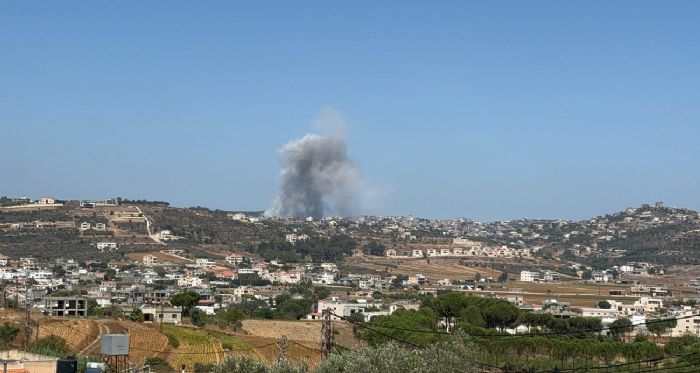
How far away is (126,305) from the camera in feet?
273

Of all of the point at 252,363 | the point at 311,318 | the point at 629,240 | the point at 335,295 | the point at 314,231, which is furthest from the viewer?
the point at 629,240

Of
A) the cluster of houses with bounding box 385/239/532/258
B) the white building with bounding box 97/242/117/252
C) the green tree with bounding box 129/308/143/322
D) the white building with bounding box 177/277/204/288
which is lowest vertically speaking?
the green tree with bounding box 129/308/143/322

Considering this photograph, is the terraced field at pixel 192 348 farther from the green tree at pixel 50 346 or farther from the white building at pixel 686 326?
the white building at pixel 686 326

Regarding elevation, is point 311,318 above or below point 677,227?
below

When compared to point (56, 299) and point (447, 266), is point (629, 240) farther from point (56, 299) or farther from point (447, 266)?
point (56, 299)

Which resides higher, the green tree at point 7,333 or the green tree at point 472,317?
the green tree at point 472,317

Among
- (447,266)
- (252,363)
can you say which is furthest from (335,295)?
(252,363)

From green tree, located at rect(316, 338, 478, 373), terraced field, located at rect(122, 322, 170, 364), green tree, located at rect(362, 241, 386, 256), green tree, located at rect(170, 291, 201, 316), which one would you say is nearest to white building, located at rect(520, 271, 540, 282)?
green tree, located at rect(362, 241, 386, 256)

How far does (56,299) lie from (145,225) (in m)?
73.3

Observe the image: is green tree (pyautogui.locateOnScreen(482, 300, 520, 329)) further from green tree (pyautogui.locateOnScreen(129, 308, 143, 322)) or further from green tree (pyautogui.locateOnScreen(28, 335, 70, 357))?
green tree (pyautogui.locateOnScreen(28, 335, 70, 357))

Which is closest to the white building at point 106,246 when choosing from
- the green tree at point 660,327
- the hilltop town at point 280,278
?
the hilltop town at point 280,278

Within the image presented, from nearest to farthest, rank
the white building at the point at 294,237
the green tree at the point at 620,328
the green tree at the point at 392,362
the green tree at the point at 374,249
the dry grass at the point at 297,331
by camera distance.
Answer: the green tree at the point at 392,362, the dry grass at the point at 297,331, the green tree at the point at 620,328, the white building at the point at 294,237, the green tree at the point at 374,249

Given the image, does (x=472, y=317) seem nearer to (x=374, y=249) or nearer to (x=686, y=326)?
(x=686, y=326)

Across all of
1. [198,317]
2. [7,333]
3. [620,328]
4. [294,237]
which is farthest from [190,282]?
[7,333]
